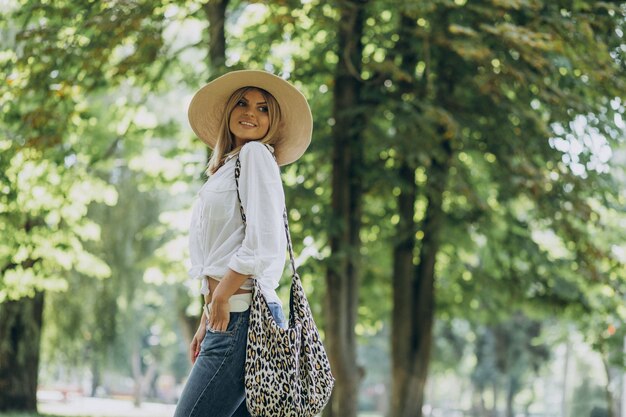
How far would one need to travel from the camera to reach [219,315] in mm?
3613

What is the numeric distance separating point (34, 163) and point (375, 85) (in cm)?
424

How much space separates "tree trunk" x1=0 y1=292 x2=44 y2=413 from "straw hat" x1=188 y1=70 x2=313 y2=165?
1263 cm

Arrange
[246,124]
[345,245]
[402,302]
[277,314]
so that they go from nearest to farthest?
[277,314]
[246,124]
[345,245]
[402,302]

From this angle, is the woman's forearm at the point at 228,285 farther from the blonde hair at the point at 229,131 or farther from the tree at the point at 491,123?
the tree at the point at 491,123

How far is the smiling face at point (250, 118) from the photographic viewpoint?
158 inches

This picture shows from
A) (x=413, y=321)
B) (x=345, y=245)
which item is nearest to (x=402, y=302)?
(x=413, y=321)

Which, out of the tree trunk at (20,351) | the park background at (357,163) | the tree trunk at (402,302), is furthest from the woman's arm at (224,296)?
the tree trunk at (20,351)

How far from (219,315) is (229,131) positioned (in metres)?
0.83

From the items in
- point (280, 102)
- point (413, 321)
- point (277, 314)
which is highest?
point (280, 102)

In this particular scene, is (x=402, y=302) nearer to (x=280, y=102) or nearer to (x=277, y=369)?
(x=280, y=102)

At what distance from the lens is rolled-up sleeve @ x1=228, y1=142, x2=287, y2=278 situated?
359 centimetres

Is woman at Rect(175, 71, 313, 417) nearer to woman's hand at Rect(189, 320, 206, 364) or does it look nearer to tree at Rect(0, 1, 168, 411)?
woman's hand at Rect(189, 320, 206, 364)

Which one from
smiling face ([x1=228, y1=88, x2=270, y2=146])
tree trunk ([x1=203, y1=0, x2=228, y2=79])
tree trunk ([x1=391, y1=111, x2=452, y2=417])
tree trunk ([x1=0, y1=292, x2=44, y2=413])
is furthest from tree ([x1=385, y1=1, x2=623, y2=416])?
tree trunk ([x1=0, y1=292, x2=44, y2=413])

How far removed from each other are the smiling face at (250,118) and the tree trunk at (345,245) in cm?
797
